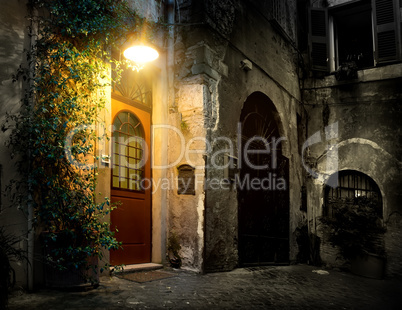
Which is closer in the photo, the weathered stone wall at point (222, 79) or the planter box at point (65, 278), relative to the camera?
the planter box at point (65, 278)

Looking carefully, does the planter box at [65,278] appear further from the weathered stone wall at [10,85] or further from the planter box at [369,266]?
the planter box at [369,266]

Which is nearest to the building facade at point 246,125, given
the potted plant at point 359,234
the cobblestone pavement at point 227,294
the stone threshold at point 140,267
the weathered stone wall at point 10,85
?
the weathered stone wall at point 10,85

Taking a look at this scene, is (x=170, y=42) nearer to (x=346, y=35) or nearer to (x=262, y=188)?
(x=262, y=188)

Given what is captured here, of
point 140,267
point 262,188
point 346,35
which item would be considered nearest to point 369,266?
point 262,188

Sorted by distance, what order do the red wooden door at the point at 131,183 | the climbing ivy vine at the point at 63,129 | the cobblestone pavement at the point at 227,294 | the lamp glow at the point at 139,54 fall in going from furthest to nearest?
1. the red wooden door at the point at 131,183
2. the lamp glow at the point at 139,54
3. the climbing ivy vine at the point at 63,129
4. the cobblestone pavement at the point at 227,294

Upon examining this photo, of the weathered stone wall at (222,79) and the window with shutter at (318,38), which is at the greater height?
the window with shutter at (318,38)

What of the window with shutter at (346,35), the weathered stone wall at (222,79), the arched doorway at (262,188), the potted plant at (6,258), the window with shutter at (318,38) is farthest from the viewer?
the window with shutter at (318,38)

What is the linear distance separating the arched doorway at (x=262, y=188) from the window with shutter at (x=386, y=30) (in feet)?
10.0

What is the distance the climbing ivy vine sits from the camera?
411cm

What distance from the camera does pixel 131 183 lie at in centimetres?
589

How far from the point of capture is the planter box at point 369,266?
777 cm

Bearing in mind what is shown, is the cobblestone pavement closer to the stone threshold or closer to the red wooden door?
the stone threshold

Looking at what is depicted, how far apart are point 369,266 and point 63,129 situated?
6.75 metres

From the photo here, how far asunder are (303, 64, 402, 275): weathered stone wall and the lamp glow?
17.9 ft
